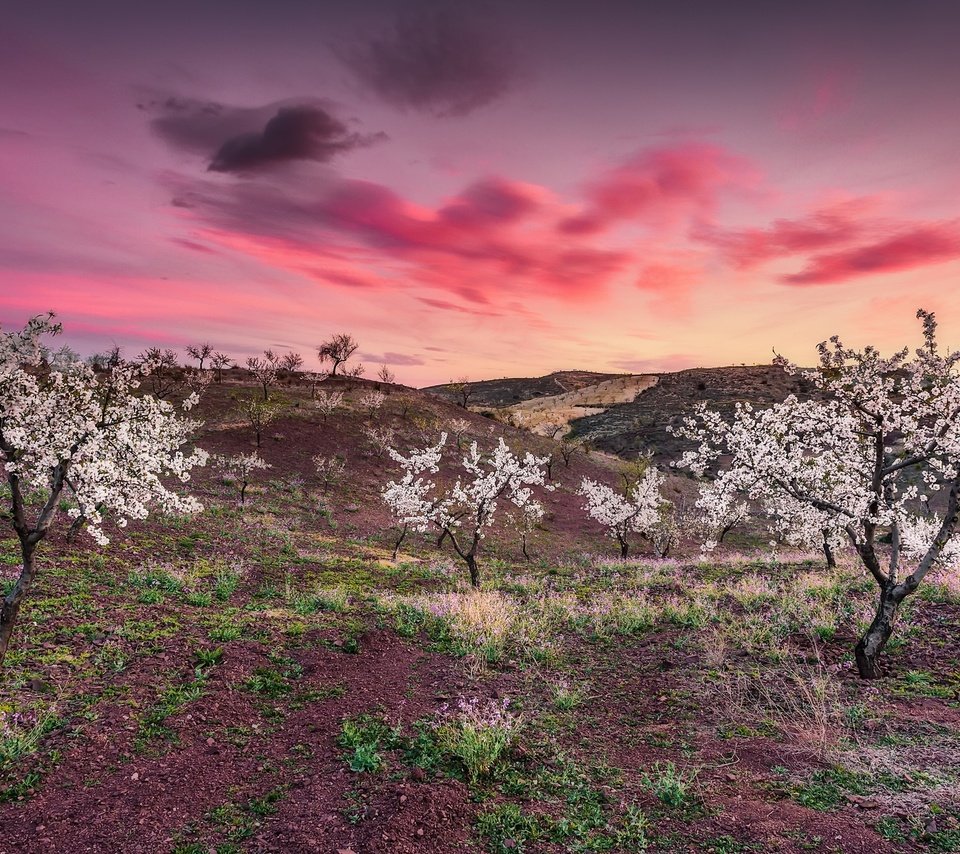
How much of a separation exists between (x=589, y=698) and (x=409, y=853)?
606 cm

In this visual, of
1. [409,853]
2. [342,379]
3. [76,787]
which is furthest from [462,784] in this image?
[342,379]

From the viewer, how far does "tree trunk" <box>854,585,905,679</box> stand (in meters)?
11.4

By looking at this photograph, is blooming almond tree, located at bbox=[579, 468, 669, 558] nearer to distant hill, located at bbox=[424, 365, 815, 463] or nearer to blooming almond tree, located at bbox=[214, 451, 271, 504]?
blooming almond tree, located at bbox=[214, 451, 271, 504]

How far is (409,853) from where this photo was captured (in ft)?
19.7

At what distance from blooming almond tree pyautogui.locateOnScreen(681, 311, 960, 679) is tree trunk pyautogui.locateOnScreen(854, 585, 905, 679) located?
0.8 inches

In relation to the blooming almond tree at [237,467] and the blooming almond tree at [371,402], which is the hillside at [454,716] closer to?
the blooming almond tree at [237,467]

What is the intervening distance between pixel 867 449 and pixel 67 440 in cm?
1922

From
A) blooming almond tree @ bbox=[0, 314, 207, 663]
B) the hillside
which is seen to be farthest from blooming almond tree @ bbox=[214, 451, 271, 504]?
blooming almond tree @ bbox=[0, 314, 207, 663]

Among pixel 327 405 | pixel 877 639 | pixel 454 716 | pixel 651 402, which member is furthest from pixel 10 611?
pixel 651 402

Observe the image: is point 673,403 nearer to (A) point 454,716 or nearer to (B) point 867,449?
(B) point 867,449

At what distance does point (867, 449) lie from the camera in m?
13.9

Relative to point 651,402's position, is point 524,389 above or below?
above

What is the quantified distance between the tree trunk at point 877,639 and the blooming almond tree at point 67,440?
15.4 m

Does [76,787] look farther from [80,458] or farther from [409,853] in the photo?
[80,458]
